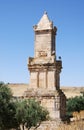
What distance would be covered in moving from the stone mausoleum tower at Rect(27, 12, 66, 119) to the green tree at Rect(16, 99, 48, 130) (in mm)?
2851

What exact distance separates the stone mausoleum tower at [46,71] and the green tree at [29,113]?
112 inches

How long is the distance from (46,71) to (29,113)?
19.7 feet

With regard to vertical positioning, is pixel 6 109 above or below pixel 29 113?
above

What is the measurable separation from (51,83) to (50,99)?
4.98 feet

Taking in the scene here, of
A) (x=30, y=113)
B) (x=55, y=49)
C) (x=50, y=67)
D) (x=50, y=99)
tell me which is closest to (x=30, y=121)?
(x=30, y=113)

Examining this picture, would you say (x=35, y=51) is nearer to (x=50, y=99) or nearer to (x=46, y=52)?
(x=46, y=52)

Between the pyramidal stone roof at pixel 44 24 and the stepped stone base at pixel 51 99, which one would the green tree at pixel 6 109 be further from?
the pyramidal stone roof at pixel 44 24

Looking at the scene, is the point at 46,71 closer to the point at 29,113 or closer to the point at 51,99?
the point at 51,99

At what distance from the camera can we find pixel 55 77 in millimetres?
33188

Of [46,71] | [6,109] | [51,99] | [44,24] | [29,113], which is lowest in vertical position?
[29,113]

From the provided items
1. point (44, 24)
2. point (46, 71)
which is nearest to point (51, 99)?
point (46, 71)

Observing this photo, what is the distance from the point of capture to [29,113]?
94.0 ft

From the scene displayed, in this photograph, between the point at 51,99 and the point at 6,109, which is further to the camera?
the point at 51,99

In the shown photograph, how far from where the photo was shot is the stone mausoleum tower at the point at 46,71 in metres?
32.4
